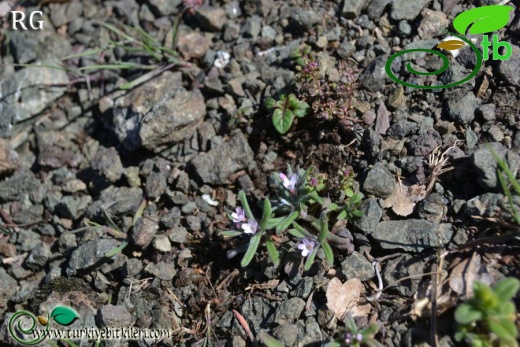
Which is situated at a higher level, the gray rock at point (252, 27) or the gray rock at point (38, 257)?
the gray rock at point (252, 27)

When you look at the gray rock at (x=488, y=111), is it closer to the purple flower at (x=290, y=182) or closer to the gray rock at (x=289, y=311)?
the purple flower at (x=290, y=182)

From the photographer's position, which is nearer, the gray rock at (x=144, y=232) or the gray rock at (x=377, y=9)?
the gray rock at (x=144, y=232)

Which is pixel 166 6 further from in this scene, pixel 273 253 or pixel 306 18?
pixel 273 253

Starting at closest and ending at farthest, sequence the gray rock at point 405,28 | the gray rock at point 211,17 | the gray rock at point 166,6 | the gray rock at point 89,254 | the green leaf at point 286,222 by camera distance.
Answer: the green leaf at point 286,222, the gray rock at point 89,254, the gray rock at point 405,28, the gray rock at point 211,17, the gray rock at point 166,6

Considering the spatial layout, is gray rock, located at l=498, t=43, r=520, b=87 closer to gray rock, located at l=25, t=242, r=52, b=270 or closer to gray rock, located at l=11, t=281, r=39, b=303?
gray rock, located at l=25, t=242, r=52, b=270

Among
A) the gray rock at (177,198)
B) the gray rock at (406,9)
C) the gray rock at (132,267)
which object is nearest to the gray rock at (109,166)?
the gray rock at (177,198)

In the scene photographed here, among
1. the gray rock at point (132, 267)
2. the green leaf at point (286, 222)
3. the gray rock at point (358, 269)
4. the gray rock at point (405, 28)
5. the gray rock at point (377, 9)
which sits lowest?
the gray rock at point (132, 267)

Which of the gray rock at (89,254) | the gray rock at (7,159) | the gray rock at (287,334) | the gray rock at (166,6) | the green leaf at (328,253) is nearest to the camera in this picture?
the gray rock at (287,334)
